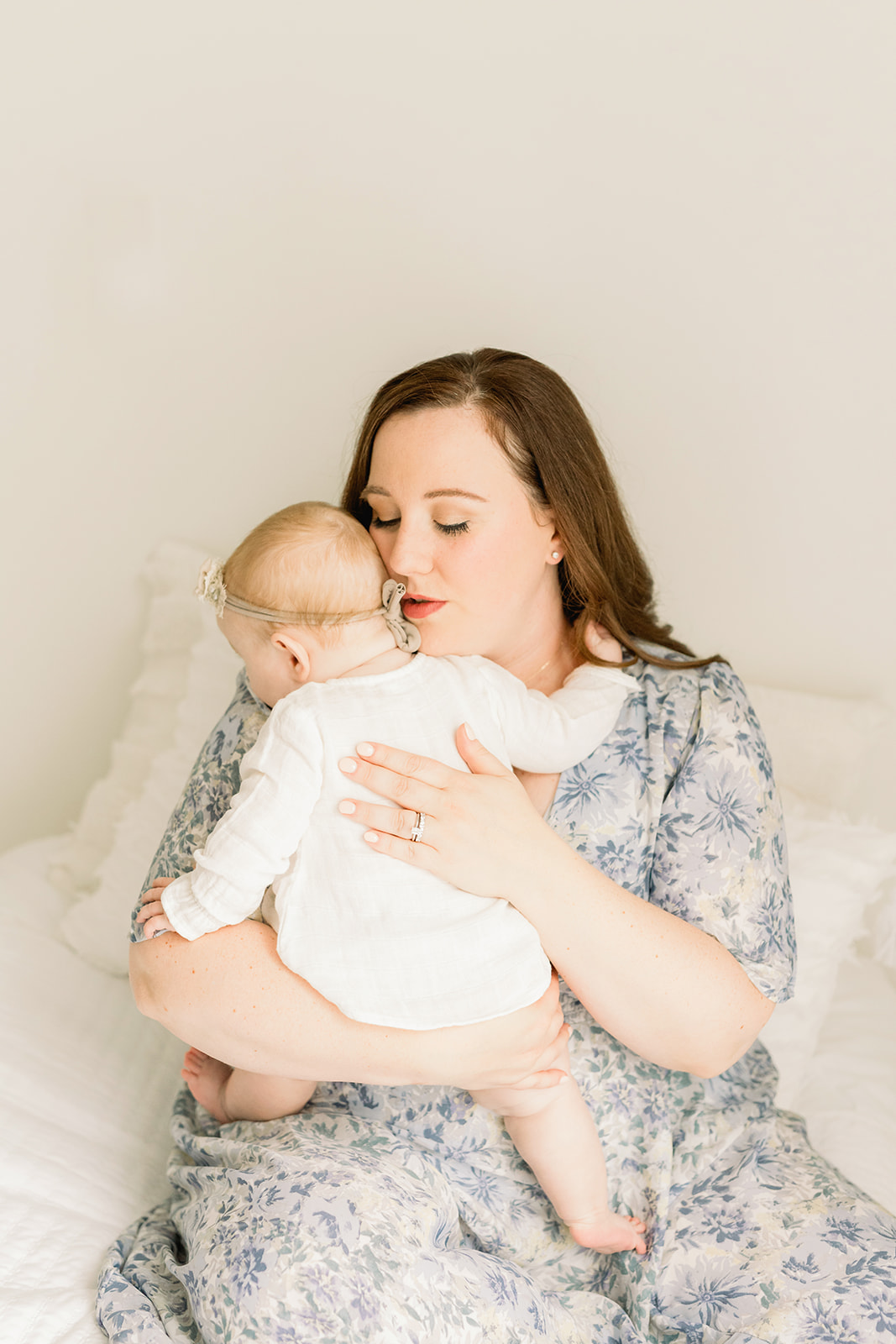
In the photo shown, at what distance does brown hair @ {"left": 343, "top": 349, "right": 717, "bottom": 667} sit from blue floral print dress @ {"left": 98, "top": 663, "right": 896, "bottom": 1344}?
0.13 metres

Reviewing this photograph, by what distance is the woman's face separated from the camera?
1.40 meters

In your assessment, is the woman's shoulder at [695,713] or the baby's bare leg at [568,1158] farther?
the woman's shoulder at [695,713]

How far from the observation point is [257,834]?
3.73 ft

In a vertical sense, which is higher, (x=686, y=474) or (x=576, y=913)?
(x=686, y=474)

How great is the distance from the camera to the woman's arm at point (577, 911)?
1177 mm

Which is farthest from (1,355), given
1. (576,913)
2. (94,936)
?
(576,913)

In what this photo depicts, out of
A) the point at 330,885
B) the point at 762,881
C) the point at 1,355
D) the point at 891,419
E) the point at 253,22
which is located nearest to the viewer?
the point at 330,885

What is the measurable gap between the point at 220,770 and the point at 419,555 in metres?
0.42

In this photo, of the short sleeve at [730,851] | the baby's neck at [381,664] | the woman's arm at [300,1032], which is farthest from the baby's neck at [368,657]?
the short sleeve at [730,851]

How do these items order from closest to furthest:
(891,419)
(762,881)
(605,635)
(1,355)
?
(762,881) → (605,635) → (891,419) → (1,355)

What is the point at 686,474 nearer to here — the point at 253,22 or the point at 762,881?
the point at 762,881

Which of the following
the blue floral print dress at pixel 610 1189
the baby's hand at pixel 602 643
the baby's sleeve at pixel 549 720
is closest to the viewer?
the blue floral print dress at pixel 610 1189

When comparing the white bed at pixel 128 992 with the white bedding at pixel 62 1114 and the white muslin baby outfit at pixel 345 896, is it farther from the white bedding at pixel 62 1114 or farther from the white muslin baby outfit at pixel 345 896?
the white muslin baby outfit at pixel 345 896

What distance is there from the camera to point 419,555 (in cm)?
139
